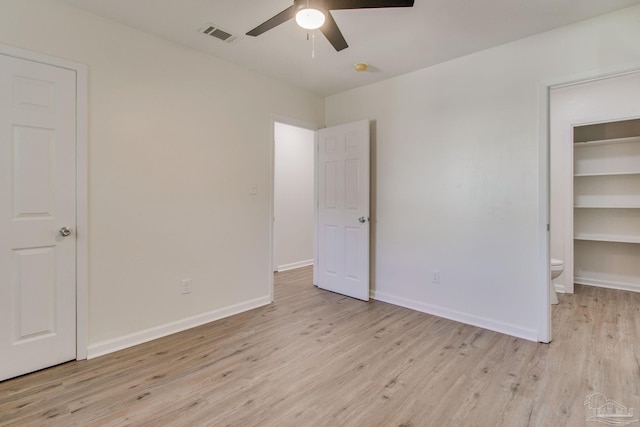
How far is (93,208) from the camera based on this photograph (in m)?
2.36

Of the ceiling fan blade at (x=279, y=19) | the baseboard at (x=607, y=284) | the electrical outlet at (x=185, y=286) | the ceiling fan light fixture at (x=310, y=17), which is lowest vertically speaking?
the baseboard at (x=607, y=284)

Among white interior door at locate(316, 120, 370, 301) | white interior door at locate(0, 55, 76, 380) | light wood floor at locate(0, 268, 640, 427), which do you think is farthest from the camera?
white interior door at locate(316, 120, 370, 301)

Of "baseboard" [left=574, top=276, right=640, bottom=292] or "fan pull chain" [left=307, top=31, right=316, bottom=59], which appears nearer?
"fan pull chain" [left=307, top=31, right=316, bottom=59]

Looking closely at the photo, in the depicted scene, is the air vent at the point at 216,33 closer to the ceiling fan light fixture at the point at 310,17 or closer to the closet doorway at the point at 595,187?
the ceiling fan light fixture at the point at 310,17

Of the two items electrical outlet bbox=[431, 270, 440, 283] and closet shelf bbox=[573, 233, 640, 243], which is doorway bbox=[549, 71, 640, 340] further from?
electrical outlet bbox=[431, 270, 440, 283]

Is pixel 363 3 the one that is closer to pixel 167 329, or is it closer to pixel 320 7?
pixel 320 7

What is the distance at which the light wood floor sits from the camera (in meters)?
1.73

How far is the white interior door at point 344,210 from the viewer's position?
366 cm

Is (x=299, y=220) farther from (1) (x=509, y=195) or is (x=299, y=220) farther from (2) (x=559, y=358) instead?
(2) (x=559, y=358)

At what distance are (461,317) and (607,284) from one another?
8.70 feet

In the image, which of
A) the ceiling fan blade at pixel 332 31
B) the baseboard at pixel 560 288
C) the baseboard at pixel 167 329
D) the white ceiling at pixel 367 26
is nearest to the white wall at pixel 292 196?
the baseboard at pixel 167 329

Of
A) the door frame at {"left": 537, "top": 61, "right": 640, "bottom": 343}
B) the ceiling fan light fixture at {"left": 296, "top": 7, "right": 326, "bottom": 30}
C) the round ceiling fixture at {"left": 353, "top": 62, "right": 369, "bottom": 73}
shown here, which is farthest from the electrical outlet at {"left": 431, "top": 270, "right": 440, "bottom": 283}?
the ceiling fan light fixture at {"left": 296, "top": 7, "right": 326, "bottom": 30}

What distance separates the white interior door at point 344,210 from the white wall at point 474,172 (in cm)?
19

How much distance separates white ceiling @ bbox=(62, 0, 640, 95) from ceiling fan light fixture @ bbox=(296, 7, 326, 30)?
50 centimetres
